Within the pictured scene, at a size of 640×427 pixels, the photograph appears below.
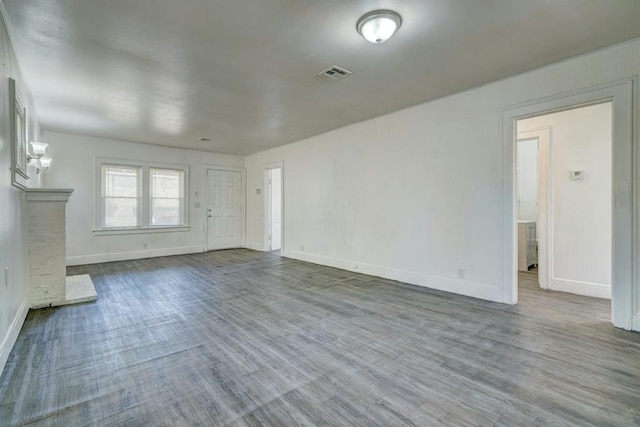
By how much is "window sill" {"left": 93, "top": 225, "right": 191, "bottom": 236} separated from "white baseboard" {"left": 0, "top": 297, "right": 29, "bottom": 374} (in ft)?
10.5

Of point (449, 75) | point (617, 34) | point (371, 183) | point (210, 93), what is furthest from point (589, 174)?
point (210, 93)

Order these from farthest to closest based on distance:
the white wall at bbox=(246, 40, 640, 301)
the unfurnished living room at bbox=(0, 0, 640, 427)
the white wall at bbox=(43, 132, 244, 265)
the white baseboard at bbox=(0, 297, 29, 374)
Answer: the white wall at bbox=(43, 132, 244, 265)
the white wall at bbox=(246, 40, 640, 301)
the white baseboard at bbox=(0, 297, 29, 374)
the unfurnished living room at bbox=(0, 0, 640, 427)

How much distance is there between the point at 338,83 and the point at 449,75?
124 cm

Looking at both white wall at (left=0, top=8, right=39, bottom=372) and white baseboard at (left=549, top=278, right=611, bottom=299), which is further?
white baseboard at (left=549, top=278, right=611, bottom=299)

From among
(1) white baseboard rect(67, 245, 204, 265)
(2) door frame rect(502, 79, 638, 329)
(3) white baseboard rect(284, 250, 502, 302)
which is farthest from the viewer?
(1) white baseboard rect(67, 245, 204, 265)

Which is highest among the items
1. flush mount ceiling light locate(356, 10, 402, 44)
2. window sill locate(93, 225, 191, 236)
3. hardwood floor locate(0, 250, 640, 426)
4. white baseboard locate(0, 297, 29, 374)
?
flush mount ceiling light locate(356, 10, 402, 44)

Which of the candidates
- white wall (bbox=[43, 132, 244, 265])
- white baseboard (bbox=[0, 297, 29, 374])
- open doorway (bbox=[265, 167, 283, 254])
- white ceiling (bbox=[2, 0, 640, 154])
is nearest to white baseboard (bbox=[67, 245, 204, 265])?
white wall (bbox=[43, 132, 244, 265])

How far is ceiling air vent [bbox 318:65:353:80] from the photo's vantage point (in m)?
3.04

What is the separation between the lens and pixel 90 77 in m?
3.23

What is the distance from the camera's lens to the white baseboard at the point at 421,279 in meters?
3.56

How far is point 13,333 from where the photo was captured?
244cm

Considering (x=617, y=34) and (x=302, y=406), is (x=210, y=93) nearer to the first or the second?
(x=302, y=406)

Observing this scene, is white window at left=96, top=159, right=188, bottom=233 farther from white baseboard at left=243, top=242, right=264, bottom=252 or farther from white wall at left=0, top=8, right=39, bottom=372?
white wall at left=0, top=8, right=39, bottom=372

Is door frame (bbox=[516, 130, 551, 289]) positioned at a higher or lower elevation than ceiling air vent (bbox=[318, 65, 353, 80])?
lower
